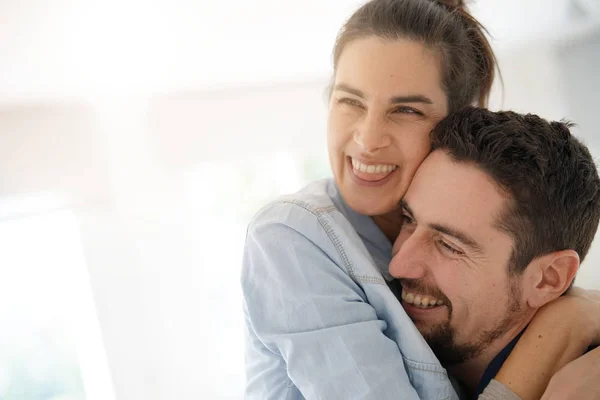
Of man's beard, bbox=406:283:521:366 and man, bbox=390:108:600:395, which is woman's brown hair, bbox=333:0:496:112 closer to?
man, bbox=390:108:600:395

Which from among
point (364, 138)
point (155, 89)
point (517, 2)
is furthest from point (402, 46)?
point (155, 89)

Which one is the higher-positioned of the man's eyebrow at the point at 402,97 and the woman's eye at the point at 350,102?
the man's eyebrow at the point at 402,97

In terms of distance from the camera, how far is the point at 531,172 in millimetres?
1208

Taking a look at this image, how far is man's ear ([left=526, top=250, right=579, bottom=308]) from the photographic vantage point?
4.20 feet

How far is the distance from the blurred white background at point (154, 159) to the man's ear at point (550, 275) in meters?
1.11

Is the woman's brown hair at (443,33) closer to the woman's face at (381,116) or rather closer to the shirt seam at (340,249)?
the woman's face at (381,116)

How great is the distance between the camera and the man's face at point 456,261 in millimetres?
1244

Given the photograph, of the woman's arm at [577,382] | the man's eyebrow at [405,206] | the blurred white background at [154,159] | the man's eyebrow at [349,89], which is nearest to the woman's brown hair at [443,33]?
the man's eyebrow at [349,89]

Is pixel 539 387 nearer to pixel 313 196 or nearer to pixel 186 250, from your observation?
pixel 313 196

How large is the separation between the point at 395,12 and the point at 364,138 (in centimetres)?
29

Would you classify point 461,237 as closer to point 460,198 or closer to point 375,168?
point 460,198

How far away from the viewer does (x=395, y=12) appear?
132 cm

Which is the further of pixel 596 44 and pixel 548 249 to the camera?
pixel 596 44

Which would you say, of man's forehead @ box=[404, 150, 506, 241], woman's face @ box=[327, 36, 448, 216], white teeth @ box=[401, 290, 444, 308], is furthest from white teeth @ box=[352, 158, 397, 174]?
white teeth @ box=[401, 290, 444, 308]
